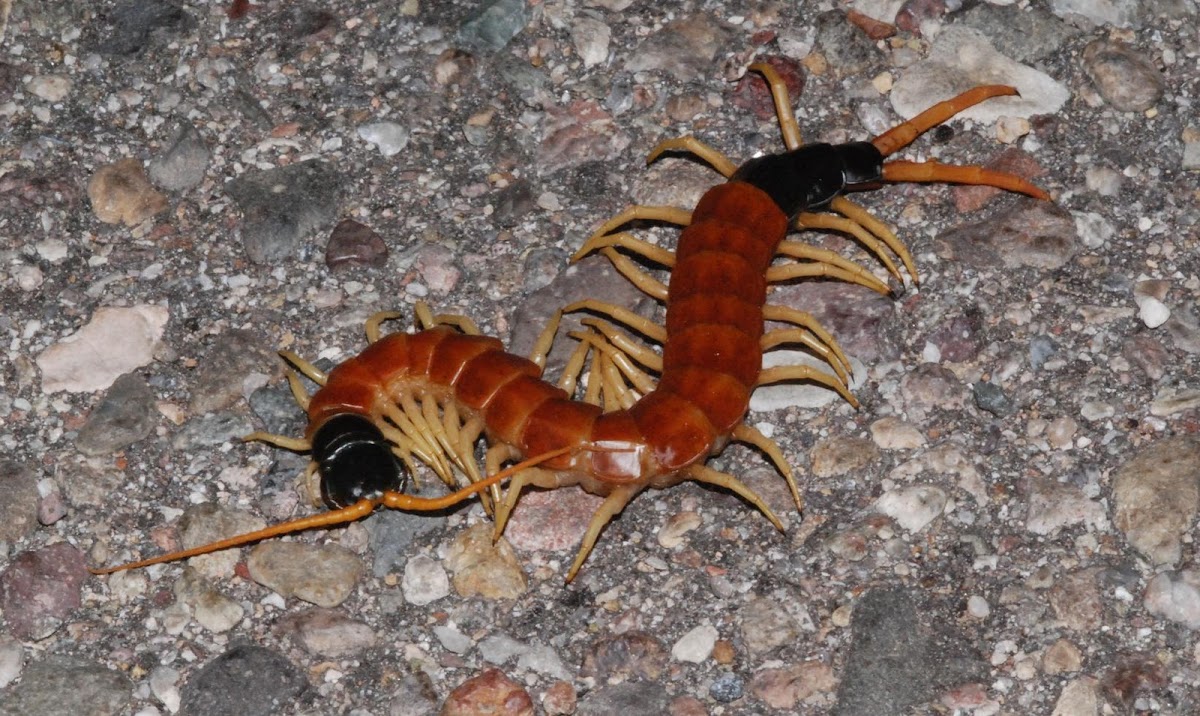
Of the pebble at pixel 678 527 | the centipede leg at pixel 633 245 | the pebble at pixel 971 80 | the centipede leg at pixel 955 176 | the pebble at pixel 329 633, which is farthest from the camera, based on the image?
the pebble at pixel 971 80

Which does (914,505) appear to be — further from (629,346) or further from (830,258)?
(629,346)

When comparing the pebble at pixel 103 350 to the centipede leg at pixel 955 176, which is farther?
the centipede leg at pixel 955 176

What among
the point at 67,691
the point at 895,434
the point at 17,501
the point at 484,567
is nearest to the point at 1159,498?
the point at 895,434

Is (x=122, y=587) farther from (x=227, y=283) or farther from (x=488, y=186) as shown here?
(x=488, y=186)

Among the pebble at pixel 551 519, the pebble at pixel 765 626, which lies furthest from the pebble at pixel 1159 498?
the pebble at pixel 551 519

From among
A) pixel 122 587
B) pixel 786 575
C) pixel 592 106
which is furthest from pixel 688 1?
pixel 122 587

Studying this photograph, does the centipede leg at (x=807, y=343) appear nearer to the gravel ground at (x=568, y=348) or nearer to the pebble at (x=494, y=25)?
the gravel ground at (x=568, y=348)

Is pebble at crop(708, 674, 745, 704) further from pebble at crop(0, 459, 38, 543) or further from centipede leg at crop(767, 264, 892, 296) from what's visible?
pebble at crop(0, 459, 38, 543)
